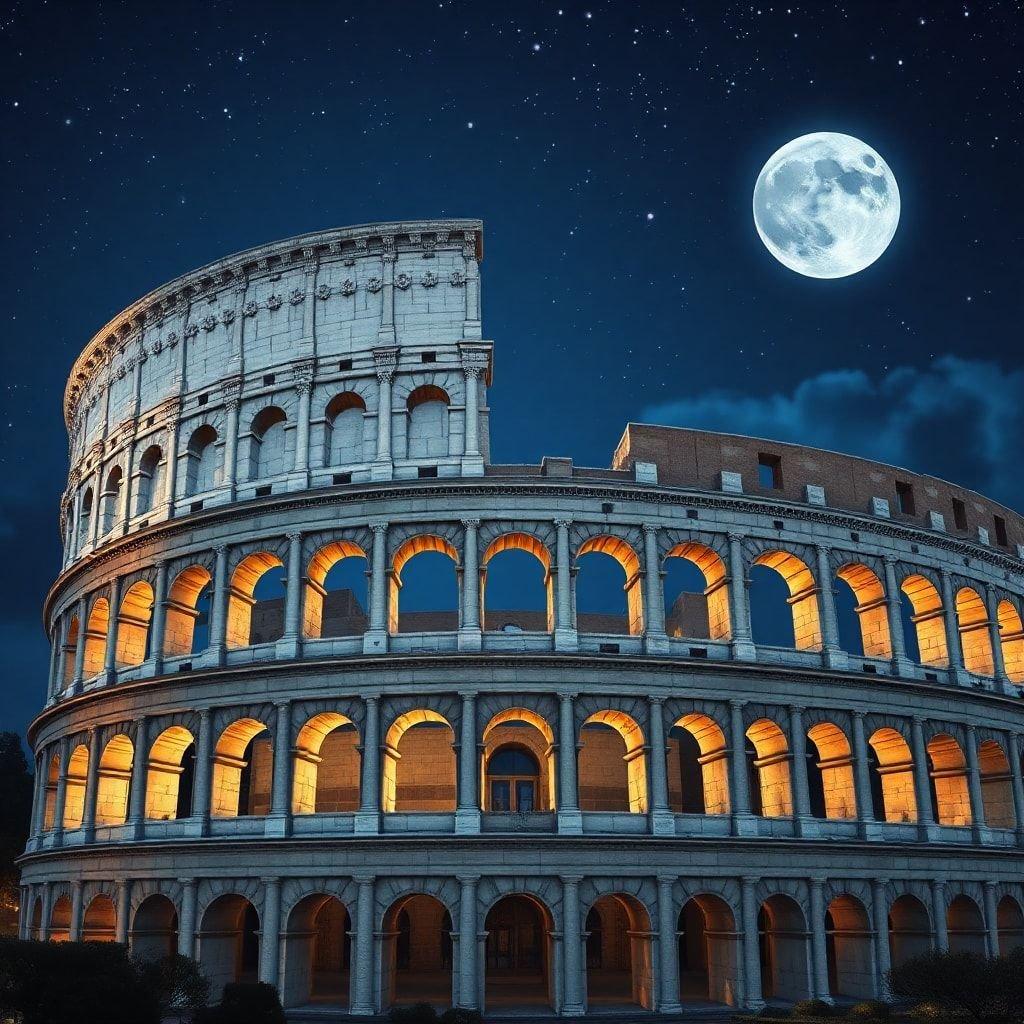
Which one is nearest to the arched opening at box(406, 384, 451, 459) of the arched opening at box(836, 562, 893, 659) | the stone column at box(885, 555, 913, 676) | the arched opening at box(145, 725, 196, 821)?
the arched opening at box(145, 725, 196, 821)

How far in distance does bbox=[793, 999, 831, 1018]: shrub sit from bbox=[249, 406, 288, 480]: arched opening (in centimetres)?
2395

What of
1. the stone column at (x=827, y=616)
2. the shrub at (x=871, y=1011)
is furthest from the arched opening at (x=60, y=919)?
the stone column at (x=827, y=616)

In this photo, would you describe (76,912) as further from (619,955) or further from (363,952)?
(619,955)

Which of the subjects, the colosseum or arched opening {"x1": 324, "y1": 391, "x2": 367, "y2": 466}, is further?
arched opening {"x1": 324, "y1": 391, "x2": 367, "y2": 466}

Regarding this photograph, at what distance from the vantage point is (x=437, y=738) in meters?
41.3

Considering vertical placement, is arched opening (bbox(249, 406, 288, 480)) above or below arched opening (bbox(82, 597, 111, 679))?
above

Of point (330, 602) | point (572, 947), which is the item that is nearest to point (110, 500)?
point (330, 602)

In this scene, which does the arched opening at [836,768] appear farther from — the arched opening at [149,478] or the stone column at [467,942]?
the arched opening at [149,478]

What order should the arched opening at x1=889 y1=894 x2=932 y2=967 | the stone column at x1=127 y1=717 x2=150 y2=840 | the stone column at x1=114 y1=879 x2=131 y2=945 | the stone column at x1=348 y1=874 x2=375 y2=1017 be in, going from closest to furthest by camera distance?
the stone column at x1=348 y1=874 x2=375 y2=1017 < the stone column at x1=114 y1=879 x2=131 y2=945 < the stone column at x1=127 y1=717 x2=150 y2=840 < the arched opening at x1=889 y1=894 x2=932 y2=967

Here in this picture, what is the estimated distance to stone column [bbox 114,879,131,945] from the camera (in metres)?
35.0

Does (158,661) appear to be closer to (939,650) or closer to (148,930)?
(148,930)

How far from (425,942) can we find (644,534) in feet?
62.0

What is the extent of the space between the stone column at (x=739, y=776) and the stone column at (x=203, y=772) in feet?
55.4

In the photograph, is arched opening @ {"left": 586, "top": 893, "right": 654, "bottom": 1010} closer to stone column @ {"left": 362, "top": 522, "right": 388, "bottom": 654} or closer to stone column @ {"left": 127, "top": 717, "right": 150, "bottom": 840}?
stone column @ {"left": 362, "top": 522, "right": 388, "bottom": 654}
